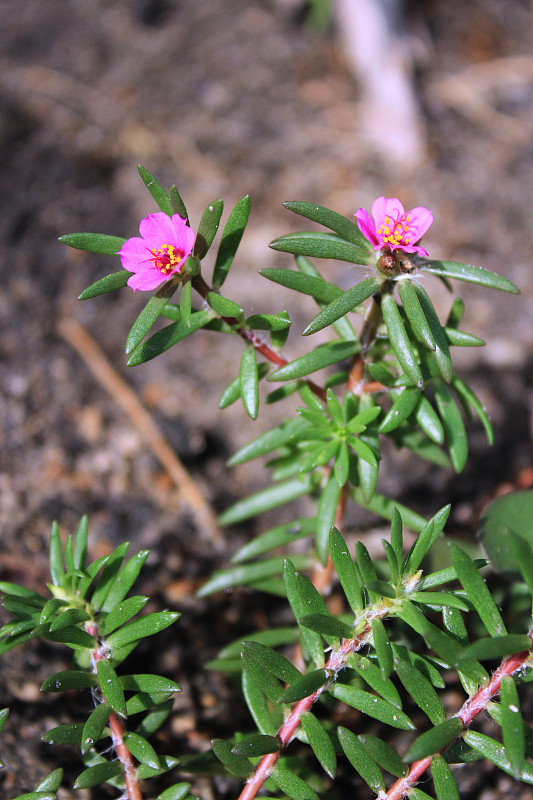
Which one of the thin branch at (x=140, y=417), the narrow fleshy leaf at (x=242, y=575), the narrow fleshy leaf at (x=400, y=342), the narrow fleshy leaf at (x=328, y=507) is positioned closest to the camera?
the narrow fleshy leaf at (x=400, y=342)

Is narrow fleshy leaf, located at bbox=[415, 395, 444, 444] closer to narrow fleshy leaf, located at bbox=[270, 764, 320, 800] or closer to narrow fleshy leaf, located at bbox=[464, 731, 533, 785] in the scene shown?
narrow fleshy leaf, located at bbox=[464, 731, 533, 785]

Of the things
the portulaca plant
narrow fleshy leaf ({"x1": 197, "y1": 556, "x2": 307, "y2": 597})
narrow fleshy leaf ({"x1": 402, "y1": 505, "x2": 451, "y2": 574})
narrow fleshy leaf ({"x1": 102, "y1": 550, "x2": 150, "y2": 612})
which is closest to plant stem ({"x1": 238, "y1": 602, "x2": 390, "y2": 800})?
the portulaca plant

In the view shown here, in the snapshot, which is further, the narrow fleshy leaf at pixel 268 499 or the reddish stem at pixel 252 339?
the narrow fleshy leaf at pixel 268 499

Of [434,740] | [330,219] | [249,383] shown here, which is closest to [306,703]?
[434,740]

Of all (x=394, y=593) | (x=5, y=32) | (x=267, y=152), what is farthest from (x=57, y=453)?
(x=5, y=32)

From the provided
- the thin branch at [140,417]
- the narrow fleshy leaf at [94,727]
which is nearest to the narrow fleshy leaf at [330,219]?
the narrow fleshy leaf at [94,727]

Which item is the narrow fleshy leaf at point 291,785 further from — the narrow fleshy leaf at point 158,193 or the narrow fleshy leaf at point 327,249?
the narrow fleshy leaf at point 158,193

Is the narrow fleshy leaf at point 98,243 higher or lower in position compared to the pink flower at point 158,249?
higher

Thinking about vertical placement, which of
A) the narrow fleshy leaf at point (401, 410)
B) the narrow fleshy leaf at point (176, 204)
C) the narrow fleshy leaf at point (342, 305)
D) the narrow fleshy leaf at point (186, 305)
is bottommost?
the narrow fleshy leaf at point (401, 410)
